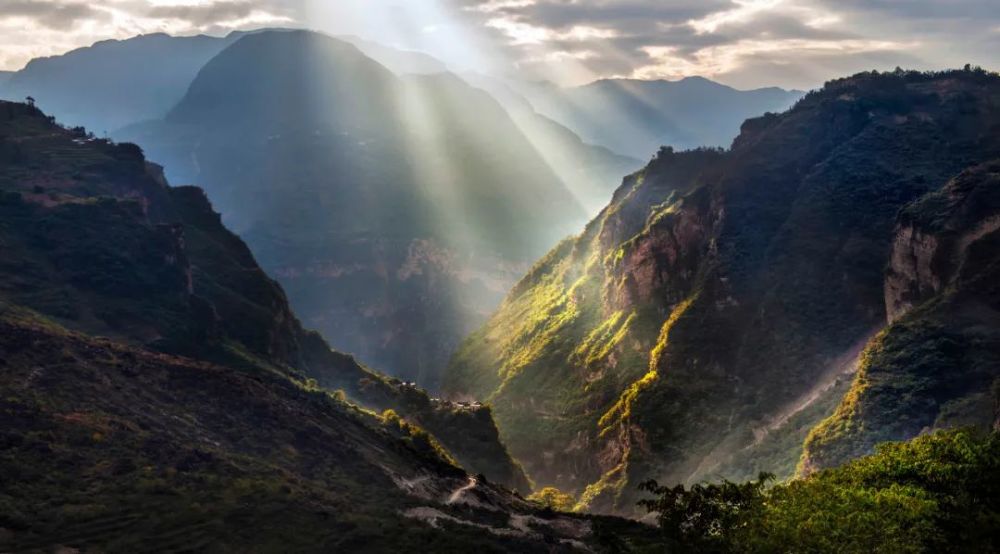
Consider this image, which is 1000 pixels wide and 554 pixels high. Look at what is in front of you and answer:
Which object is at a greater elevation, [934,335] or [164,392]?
[934,335]

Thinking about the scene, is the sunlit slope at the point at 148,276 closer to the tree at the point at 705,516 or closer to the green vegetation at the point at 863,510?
the tree at the point at 705,516

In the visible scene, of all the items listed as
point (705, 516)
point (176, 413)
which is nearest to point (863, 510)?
point (705, 516)

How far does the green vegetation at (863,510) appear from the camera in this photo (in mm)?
40531

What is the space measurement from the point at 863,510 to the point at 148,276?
10661 centimetres

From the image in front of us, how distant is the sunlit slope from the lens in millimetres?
108375

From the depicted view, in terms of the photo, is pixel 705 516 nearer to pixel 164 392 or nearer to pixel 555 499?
pixel 164 392

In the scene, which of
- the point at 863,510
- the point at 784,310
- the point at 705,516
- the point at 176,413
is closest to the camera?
the point at 863,510

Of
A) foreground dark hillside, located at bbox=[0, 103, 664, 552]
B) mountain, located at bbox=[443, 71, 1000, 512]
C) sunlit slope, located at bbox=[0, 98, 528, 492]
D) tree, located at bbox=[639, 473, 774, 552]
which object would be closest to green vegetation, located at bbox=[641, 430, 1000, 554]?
tree, located at bbox=[639, 473, 774, 552]

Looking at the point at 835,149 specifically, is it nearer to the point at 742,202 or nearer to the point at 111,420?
the point at 742,202

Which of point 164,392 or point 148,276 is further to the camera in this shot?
point 148,276

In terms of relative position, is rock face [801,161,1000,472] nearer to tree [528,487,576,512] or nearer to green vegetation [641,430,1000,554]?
green vegetation [641,430,1000,554]

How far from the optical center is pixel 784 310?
435 feet

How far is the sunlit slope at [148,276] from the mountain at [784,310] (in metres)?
24.7

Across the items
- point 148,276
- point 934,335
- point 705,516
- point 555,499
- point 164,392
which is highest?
point 705,516
